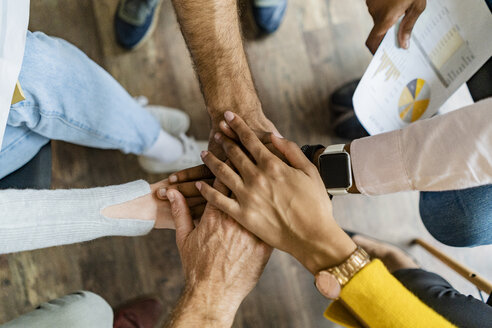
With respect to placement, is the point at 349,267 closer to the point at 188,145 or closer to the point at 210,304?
the point at 210,304

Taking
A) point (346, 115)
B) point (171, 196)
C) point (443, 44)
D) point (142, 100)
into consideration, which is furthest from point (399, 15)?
point (142, 100)

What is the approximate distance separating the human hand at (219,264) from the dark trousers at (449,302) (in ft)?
1.48

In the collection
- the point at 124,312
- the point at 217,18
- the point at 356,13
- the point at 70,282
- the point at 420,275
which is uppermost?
the point at 217,18

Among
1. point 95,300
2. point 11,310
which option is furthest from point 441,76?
→ point 11,310

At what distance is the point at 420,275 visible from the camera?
40.4 inches

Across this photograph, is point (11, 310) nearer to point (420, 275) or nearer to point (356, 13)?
point (420, 275)

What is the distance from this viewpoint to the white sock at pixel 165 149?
1.16 metres

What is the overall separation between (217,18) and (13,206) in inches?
24.5

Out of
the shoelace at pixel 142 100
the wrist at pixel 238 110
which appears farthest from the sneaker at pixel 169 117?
the wrist at pixel 238 110

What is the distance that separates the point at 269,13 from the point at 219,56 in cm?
52

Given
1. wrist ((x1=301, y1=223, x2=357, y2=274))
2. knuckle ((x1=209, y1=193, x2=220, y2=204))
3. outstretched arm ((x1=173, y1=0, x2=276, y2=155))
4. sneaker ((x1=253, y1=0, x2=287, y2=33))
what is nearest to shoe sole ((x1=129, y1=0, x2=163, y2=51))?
sneaker ((x1=253, y1=0, x2=287, y2=33))

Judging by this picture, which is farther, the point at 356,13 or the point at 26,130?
the point at 356,13

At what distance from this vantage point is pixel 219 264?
80 cm

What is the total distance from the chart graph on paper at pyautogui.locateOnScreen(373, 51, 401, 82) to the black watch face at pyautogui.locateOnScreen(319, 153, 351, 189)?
22cm
